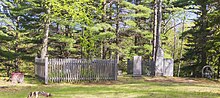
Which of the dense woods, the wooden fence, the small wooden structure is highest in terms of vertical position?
the dense woods

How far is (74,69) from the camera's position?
15070 mm

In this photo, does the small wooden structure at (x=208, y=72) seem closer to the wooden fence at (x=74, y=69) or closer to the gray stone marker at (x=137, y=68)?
the gray stone marker at (x=137, y=68)

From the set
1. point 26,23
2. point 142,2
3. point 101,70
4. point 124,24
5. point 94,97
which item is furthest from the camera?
point 142,2

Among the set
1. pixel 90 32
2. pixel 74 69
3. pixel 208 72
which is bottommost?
pixel 208 72

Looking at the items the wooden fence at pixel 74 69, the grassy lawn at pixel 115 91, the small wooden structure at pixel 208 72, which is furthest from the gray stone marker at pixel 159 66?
the grassy lawn at pixel 115 91

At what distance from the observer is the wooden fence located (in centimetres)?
1448

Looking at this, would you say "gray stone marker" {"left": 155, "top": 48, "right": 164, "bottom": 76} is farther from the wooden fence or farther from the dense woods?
the wooden fence

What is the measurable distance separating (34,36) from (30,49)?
1.76 meters

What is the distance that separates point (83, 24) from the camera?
20141 millimetres

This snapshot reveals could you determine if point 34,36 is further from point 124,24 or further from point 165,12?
point 165,12

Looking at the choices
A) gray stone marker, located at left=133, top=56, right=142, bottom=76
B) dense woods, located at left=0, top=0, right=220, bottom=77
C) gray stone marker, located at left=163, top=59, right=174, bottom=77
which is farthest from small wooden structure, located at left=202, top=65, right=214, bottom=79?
gray stone marker, located at left=133, top=56, right=142, bottom=76

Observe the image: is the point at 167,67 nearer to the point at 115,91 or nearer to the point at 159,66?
the point at 159,66

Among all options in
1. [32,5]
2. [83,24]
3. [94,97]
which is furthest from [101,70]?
[32,5]

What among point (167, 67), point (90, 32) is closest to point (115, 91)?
point (90, 32)
